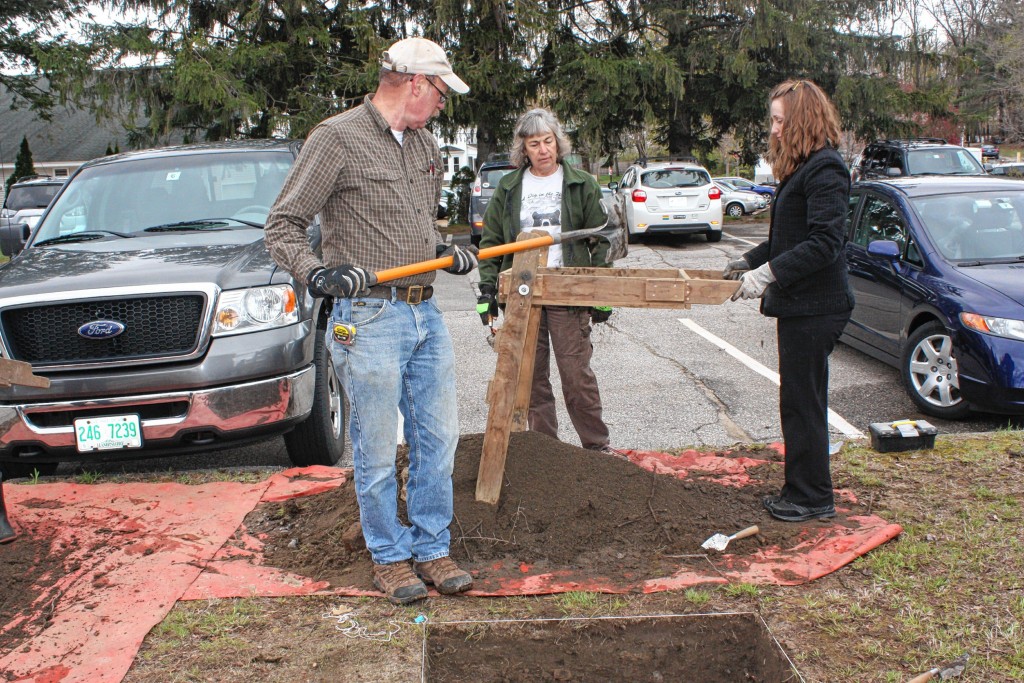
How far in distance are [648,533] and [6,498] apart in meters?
3.41

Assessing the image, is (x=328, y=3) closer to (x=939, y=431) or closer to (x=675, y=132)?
(x=675, y=132)

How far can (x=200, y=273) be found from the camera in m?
4.90

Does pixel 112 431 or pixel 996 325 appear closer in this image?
pixel 112 431

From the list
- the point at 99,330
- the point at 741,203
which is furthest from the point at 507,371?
the point at 741,203

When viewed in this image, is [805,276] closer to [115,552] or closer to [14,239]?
[115,552]

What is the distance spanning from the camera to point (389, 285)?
3521mm

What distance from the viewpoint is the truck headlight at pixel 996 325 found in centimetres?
611

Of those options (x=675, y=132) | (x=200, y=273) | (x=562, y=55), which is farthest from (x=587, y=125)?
(x=200, y=273)

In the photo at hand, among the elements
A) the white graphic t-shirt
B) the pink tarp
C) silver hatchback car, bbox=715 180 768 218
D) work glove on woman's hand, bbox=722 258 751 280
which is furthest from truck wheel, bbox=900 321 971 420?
silver hatchback car, bbox=715 180 768 218

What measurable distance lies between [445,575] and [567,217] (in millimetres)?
2120

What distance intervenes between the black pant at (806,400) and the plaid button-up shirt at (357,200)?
1.70 metres

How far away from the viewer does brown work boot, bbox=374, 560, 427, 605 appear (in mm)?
3613

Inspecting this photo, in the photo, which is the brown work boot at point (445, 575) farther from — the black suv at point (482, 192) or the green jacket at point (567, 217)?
the black suv at point (482, 192)

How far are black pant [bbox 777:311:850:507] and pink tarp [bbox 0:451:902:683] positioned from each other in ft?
0.73
